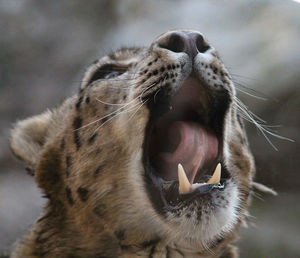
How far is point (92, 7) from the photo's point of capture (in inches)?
83.1

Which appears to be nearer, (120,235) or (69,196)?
(120,235)

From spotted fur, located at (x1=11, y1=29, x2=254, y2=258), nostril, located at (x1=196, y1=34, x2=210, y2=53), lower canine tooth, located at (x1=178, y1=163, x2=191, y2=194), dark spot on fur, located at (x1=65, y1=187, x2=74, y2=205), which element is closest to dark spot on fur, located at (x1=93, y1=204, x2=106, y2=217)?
spotted fur, located at (x1=11, y1=29, x2=254, y2=258)

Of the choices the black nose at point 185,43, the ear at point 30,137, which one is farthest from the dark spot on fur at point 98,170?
the black nose at point 185,43

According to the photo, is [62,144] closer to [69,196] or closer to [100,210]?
[69,196]

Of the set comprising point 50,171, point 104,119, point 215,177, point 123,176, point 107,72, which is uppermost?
point 107,72

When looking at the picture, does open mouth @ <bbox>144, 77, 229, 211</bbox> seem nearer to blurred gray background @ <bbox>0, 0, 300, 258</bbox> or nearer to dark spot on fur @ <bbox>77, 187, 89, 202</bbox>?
dark spot on fur @ <bbox>77, 187, 89, 202</bbox>

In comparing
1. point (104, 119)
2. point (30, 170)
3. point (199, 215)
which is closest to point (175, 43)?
point (104, 119)

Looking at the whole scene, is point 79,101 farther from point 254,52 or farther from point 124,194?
point 254,52

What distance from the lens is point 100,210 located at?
1.65 m

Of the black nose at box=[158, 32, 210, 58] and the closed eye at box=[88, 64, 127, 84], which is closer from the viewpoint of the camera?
the black nose at box=[158, 32, 210, 58]

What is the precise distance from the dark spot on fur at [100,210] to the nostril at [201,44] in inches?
25.7

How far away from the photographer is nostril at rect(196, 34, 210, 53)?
1.45 m

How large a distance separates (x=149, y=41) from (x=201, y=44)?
502 millimetres

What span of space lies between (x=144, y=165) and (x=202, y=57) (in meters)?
0.42
